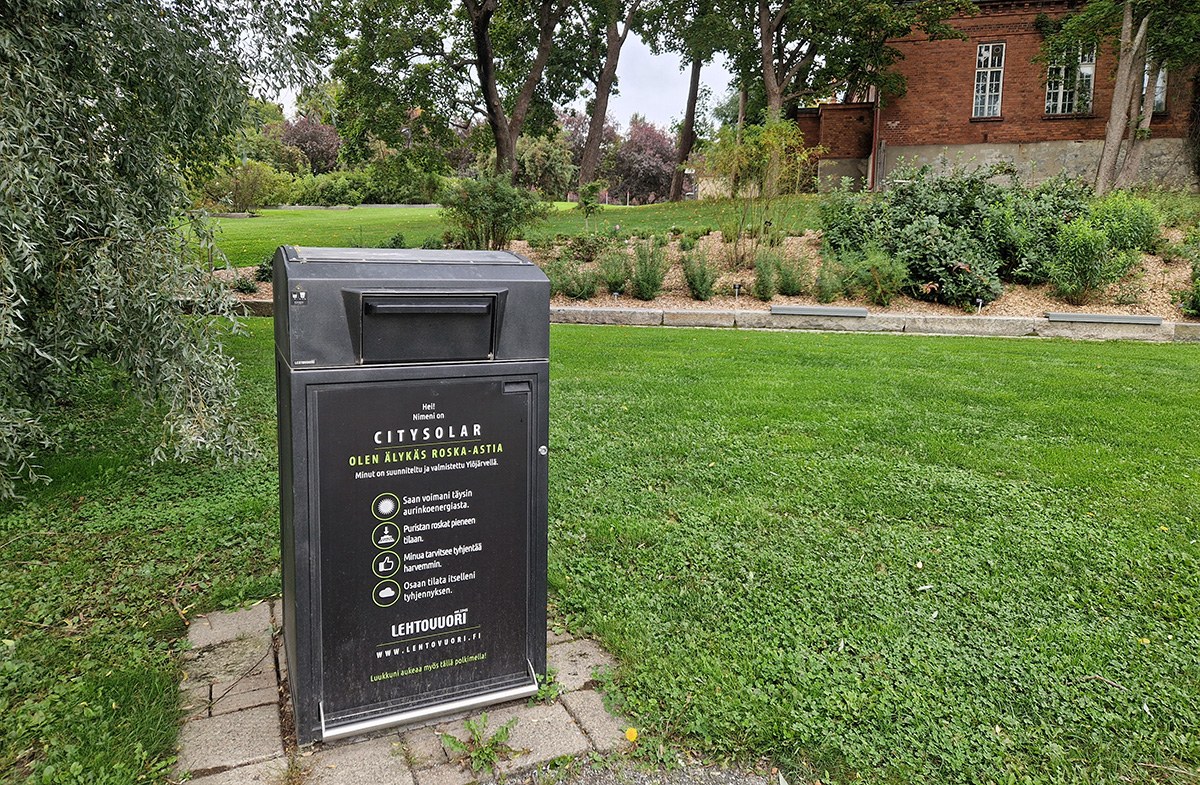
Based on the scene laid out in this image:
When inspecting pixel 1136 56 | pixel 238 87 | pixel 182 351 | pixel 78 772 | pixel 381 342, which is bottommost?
pixel 78 772

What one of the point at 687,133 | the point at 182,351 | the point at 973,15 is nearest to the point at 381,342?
the point at 182,351

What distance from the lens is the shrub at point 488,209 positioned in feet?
43.0

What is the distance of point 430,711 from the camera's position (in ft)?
7.86

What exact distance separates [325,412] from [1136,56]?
24.0 m

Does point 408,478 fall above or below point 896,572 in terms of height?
above

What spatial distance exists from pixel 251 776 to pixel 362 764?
0.30 metres

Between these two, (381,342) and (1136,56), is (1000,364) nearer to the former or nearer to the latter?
(381,342)

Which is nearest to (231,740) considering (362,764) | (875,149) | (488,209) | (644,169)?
(362,764)

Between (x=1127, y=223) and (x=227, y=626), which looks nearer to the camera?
(x=227, y=626)

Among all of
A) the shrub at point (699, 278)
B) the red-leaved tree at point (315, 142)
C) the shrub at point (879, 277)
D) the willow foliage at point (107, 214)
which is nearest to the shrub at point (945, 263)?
the shrub at point (879, 277)

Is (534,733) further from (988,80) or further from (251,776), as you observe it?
(988,80)

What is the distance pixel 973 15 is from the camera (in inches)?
944

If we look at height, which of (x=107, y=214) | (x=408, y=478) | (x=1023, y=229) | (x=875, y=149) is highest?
(x=875, y=149)

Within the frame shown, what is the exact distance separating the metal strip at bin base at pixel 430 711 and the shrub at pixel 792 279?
10.1 metres
